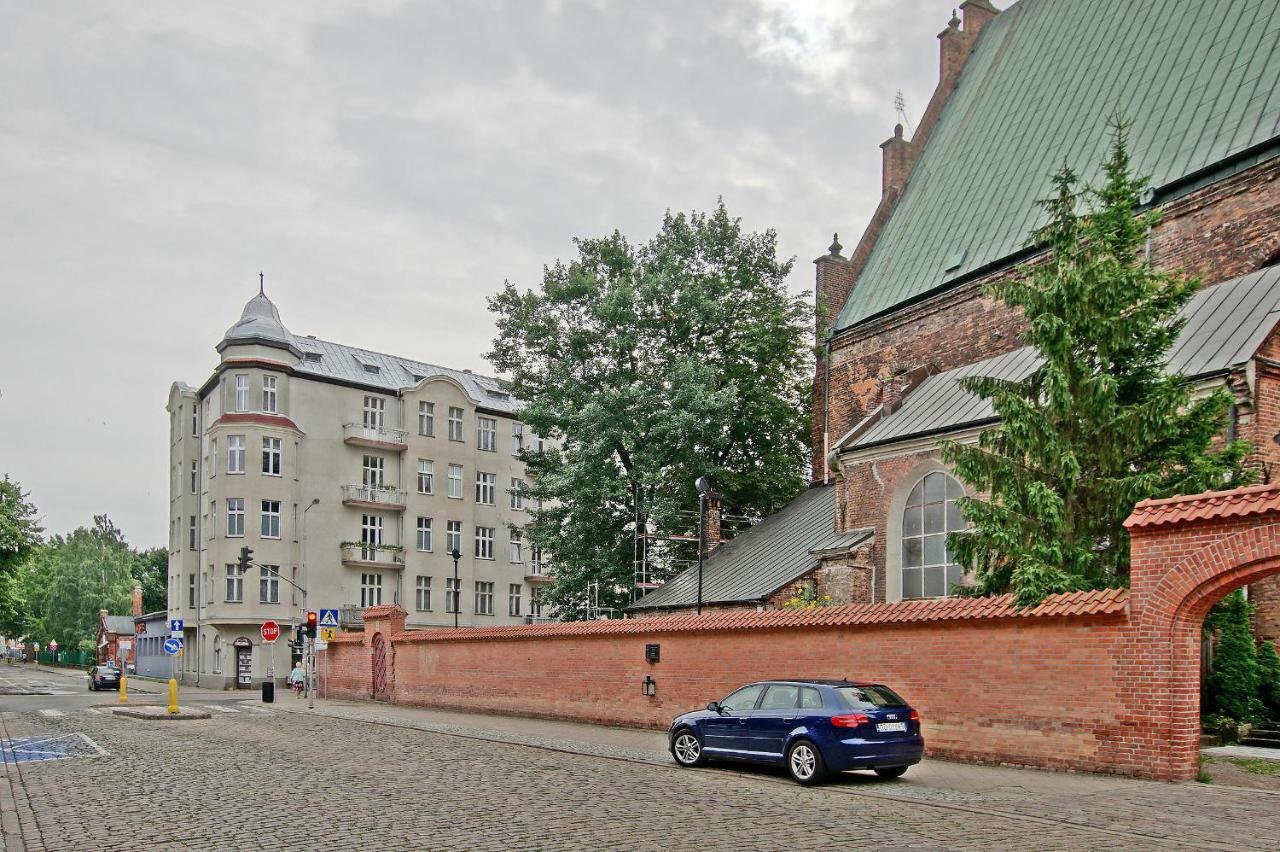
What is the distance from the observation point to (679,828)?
9.60 m

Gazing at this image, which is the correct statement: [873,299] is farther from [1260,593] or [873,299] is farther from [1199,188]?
[1260,593]

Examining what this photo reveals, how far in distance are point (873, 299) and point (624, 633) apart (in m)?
12.7

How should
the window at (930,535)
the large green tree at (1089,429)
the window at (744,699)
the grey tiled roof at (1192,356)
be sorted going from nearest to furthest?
the window at (744,699), the large green tree at (1089,429), the grey tiled roof at (1192,356), the window at (930,535)

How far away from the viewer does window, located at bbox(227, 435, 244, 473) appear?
158ft

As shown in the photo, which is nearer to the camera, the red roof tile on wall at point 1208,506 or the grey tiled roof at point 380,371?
the red roof tile on wall at point 1208,506

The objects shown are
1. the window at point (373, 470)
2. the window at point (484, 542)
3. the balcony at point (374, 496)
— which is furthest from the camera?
the window at point (484, 542)

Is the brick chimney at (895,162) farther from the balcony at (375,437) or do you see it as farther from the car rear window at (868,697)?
the balcony at (375,437)

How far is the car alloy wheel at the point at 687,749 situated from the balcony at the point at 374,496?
125ft

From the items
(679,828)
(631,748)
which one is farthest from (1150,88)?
(679,828)

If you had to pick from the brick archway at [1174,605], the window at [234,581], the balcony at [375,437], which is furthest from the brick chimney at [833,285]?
the window at [234,581]

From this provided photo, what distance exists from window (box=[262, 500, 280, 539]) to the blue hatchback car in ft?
125

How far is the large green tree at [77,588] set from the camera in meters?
84.1

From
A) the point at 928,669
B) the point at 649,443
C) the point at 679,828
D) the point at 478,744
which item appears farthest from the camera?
the point at 649,443

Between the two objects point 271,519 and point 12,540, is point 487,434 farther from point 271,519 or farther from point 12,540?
point 12,540
